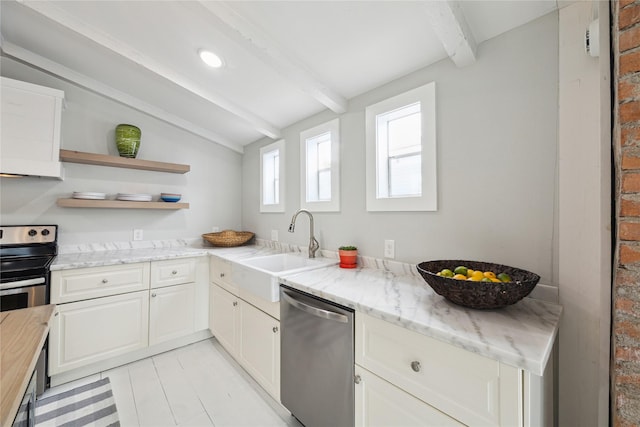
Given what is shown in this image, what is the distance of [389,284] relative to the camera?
55.8 inches

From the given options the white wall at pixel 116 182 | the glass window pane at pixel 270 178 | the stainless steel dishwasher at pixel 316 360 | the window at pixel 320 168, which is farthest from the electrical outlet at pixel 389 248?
the white wall at pixel 116 182

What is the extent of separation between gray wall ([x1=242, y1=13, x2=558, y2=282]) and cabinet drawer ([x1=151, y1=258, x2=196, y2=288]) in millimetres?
1801

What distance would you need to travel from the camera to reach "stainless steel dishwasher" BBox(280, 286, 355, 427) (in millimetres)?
1194

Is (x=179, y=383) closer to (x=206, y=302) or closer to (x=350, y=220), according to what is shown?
(x=206, y=302)

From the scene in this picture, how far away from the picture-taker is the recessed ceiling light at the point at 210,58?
1858 mm

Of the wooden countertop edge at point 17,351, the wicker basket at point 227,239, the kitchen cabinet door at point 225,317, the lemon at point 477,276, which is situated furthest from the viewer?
the wicker basket at point 227,239

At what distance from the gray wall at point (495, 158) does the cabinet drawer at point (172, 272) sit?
180 centimetres

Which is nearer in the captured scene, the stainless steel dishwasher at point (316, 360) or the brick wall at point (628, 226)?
the brick wall at point (628, 226)

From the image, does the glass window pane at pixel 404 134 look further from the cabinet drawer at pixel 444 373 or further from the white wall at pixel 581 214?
the cabinet drawer at pixel 444 373

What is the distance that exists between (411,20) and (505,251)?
123 cm

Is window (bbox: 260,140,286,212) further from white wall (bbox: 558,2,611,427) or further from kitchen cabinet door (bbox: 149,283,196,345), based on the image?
white wall (bbox: 558,2,611,427)

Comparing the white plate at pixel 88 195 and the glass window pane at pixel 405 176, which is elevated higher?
the glass window pane at pixel 405 176

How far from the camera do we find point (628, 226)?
0.78 metres

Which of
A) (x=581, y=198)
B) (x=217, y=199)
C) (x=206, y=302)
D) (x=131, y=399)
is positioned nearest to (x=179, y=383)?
(x=131, y=399)
